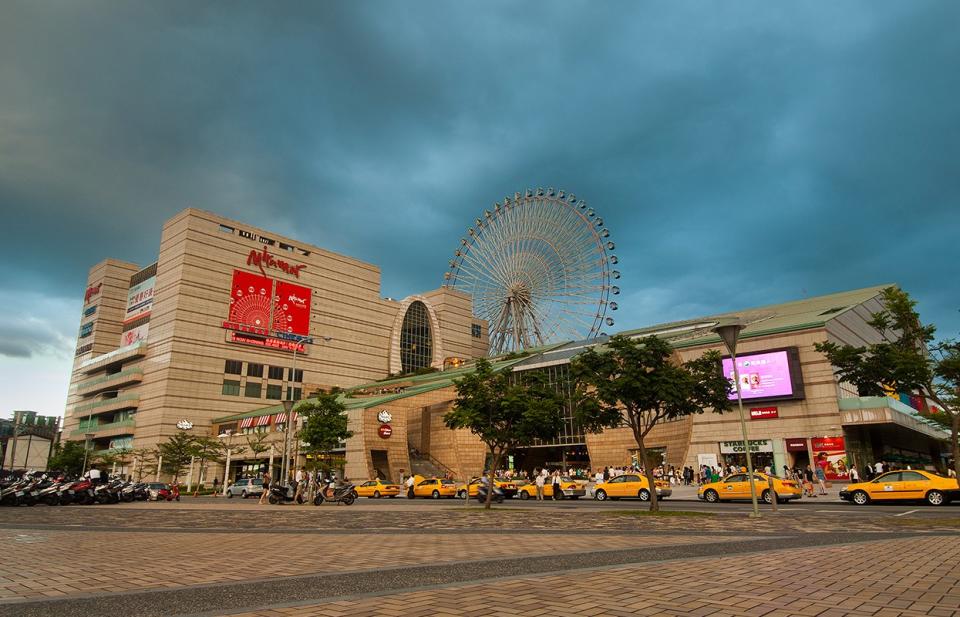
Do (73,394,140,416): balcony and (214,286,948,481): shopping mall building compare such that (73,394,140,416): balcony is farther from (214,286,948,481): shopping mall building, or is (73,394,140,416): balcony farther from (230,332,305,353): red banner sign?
(214,286,948,481): shopping mall building

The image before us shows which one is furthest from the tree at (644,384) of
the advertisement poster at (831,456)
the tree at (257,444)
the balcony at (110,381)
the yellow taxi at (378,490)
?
the balcony at (110,381)

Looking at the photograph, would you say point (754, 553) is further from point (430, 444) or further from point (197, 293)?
point (197, 293)

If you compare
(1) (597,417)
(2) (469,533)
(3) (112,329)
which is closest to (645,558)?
(2) (469,533)

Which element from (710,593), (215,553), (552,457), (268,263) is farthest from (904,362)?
(268,263)

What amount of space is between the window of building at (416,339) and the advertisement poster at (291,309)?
22715 mm

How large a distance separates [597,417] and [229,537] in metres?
14.9

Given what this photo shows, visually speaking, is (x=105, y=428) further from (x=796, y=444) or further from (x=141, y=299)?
(x=796, y=444)

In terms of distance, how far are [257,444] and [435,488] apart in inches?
1340

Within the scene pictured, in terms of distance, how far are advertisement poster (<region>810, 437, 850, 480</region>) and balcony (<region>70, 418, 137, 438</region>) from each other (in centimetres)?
8764

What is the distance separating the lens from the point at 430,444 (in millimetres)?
72188

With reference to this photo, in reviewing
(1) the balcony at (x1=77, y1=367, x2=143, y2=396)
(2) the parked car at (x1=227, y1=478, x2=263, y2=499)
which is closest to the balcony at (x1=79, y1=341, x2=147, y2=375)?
(1) the balcony at (x1=77, y1=367, x2=143, y2=396)

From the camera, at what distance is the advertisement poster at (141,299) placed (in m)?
93.5

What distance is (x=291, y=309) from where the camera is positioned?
97.5m

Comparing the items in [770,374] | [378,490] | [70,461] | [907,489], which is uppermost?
[770,374]
